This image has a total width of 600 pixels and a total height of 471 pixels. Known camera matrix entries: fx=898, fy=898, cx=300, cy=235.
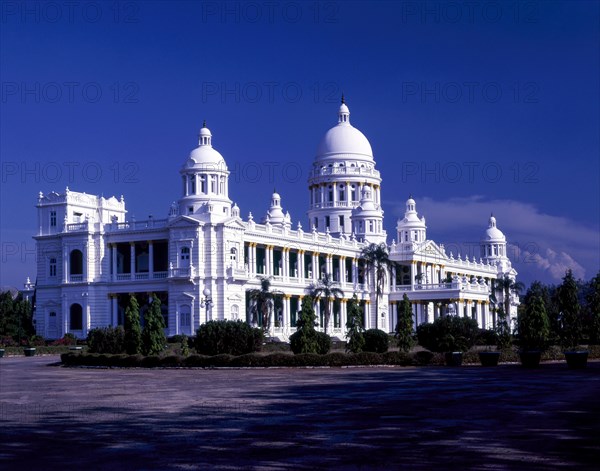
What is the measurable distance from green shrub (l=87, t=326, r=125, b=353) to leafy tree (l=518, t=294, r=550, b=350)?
79.9 ft

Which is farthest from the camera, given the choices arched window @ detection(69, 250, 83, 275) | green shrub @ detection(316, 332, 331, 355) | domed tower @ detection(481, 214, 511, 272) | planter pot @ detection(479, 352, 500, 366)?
domed tower @ detection(481, 214, 511, 272)

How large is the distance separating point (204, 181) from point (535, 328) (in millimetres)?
44303

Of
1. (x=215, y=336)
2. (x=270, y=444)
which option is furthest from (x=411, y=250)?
(x=270, y=444)

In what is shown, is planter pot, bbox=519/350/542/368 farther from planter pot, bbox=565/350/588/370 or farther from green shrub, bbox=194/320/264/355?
green shrub, bbox=194/320/264/355

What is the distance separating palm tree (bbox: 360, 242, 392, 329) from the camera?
10256 cm

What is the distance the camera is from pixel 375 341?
54.2 m

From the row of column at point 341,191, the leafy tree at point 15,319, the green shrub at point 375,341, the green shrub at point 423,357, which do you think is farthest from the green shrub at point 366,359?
the row of column at point 341,191

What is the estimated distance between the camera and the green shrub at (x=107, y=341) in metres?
56.5

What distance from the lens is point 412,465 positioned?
583 inches

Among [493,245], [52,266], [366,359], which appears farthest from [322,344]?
[493,245]

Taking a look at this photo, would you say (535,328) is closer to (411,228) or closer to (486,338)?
(486,338)

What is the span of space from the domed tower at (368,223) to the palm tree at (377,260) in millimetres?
4540

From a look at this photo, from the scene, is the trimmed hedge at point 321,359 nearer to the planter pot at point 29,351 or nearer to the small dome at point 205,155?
the planter pot at point 29,351

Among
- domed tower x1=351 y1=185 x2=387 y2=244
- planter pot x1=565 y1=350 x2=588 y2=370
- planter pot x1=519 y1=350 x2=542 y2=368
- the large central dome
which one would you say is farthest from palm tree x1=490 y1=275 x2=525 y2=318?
planter pot x1=565 y1=350 x2=588 y2=370
